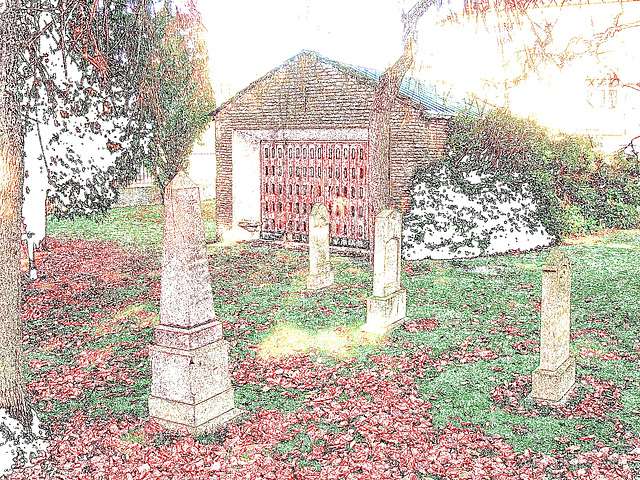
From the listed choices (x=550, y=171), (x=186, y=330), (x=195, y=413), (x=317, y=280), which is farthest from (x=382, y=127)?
(x=195, y=413)

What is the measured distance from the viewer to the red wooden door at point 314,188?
55.2 feet

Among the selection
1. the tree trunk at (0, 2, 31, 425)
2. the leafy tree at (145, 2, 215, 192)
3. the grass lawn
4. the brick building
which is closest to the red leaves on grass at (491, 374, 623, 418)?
the grass lawn

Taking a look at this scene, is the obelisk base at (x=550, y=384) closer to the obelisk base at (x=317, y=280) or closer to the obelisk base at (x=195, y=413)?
the obelisk base at (x=195, y=413)

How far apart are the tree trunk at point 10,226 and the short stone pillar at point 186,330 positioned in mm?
1348

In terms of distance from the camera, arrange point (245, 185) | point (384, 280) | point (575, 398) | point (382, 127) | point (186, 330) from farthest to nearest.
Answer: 1. point (245, 185)
2. point (382, 127)
3. point (384, 280)
4. point (575, 398)
5. point (186, 330)

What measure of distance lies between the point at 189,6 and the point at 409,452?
228 inches

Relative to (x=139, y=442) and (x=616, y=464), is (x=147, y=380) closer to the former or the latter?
(x=139, y=442)

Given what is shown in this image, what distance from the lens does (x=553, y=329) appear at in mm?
6754

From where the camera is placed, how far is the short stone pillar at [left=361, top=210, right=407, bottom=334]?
9586 millimetres

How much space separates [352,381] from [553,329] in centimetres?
253

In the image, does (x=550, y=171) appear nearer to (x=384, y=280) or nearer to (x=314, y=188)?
(x=314, y=188)

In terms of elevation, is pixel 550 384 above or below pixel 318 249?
below

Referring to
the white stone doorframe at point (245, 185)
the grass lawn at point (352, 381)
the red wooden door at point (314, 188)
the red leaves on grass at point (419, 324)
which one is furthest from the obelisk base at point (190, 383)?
the white stone doorframe at point (245, 185)

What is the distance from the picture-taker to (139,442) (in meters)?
6.05
